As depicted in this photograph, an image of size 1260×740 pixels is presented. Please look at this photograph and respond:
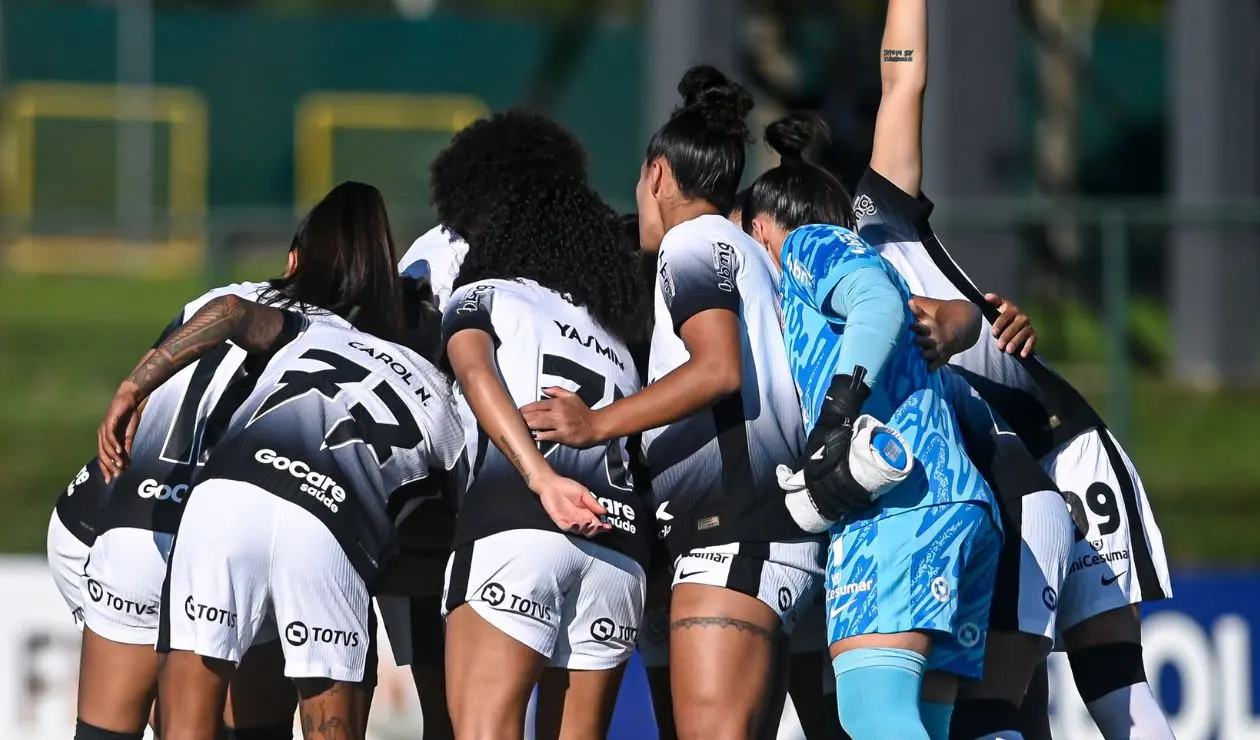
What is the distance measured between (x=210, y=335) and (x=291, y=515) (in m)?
0.52

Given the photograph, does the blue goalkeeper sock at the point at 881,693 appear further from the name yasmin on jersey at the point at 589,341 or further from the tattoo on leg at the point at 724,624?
the name yasmin on jersey at the point at 589,341

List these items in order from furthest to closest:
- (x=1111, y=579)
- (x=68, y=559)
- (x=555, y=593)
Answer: (x=68, y=559), (x=1111, y=579), (x=555, y=593)

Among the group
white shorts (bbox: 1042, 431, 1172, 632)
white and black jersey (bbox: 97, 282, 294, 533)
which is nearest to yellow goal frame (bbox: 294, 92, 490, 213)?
white and black jersey (bbox: 97, 282, 294, 533)

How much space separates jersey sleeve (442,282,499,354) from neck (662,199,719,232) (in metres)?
0.53

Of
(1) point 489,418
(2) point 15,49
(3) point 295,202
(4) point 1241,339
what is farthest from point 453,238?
(2) point 15,49

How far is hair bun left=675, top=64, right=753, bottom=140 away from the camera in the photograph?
4.69 m

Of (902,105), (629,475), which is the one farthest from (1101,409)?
(629,475)

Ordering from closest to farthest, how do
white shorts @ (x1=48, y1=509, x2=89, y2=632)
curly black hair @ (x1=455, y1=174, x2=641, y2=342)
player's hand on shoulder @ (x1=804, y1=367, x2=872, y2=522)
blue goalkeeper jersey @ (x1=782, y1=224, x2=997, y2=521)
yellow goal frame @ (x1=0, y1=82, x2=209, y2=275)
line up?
player's hand on shoulder @ (x1=804, y1=367, x2=872, y2=522), blue goalkeeper jersey @ (x1=782, y1=224, x2=997, y2=521), curly black hair @ (x1=455, y1=174, x2=641, y2=342), white shorts @ (x1=48, y1=509, x2=89, y2=632), yellow goal frame @ (x1=0, y1=82, x2=209, y2=275)

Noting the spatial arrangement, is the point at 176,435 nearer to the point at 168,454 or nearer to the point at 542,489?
the point at 168,454

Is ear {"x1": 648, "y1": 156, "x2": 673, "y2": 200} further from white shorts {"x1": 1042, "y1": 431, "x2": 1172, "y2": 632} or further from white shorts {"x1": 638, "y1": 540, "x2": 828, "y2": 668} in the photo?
white shorts {"x1": 1042, "y1": 431, "x2": 1172, "y2": 632}

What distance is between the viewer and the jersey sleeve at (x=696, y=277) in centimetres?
445

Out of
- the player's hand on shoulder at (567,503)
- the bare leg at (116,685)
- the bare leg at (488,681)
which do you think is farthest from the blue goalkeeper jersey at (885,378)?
the bare leg at (116,685)

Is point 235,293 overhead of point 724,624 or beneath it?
overhead

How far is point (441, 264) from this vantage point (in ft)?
17.0
